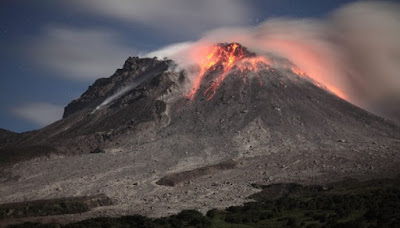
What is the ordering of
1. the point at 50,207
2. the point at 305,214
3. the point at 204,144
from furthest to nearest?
the point at 204,144, the point at 50,207, the point at 305,214

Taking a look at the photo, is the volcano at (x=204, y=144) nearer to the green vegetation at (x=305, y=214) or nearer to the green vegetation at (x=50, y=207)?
the green vegetation at (x=50, y=207)

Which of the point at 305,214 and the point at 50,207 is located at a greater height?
the point at 50,207

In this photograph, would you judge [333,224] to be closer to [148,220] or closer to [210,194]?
[148,220]

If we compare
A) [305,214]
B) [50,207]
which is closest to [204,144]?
[50,207]

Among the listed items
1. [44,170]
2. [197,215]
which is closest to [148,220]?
[197,215]

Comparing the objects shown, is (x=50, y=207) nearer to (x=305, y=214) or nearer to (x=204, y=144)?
(x=305, y=214)

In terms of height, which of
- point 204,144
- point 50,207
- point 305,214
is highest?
point 204,144

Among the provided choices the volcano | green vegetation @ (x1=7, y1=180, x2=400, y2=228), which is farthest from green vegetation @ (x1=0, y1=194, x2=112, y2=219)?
green vegetation @ (x1=7, y1=180, x2=400, y2=228)
